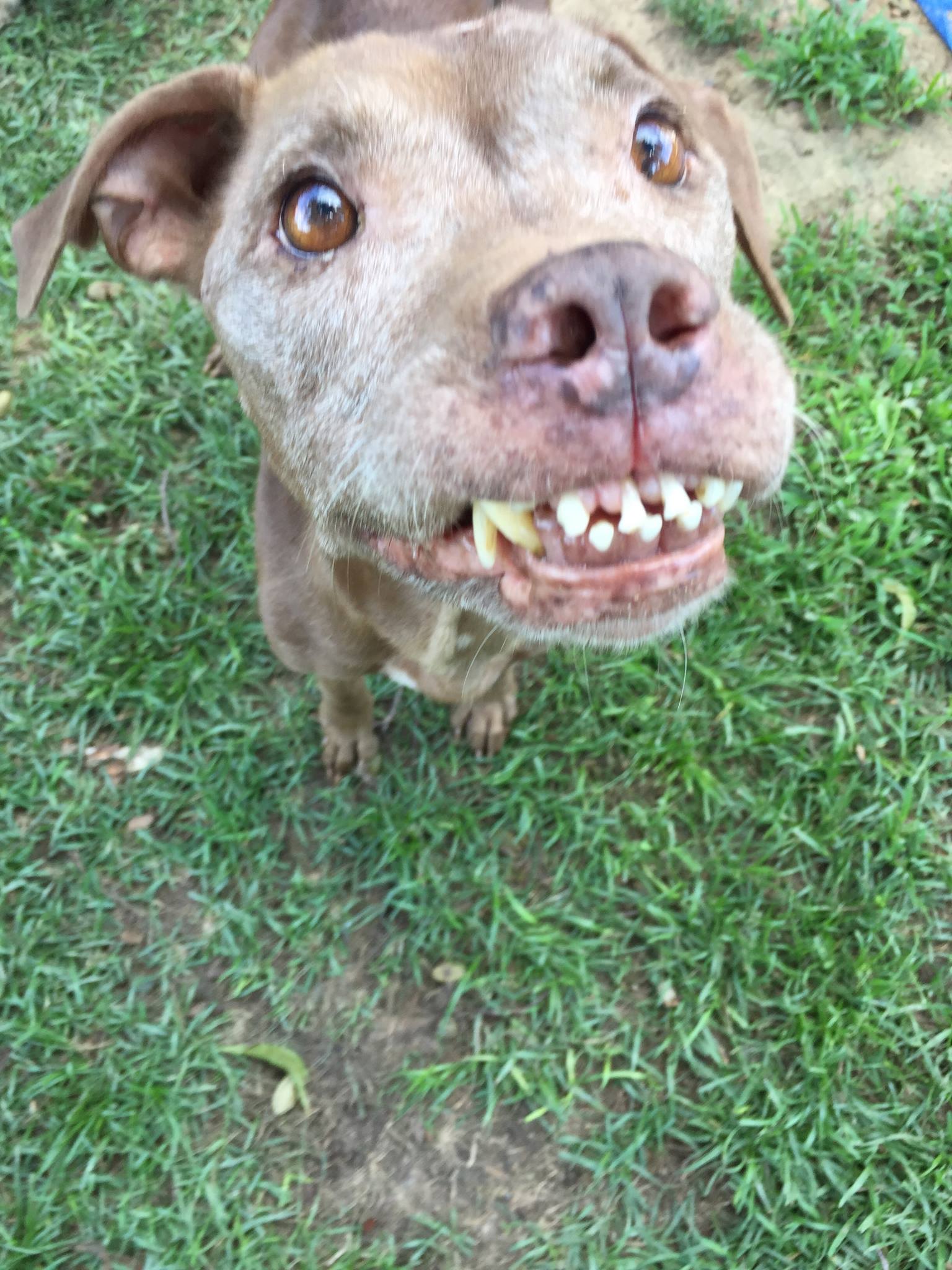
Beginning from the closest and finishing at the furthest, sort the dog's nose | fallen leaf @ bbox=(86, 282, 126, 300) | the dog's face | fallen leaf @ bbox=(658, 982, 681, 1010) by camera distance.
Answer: the dog's nose → the dog's face → fallen leaf @ bbox=(658, 982, 681, 1010) → fallen leaf @ bbox=(86, 282, 126, 300)

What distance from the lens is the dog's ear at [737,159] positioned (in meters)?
2.80

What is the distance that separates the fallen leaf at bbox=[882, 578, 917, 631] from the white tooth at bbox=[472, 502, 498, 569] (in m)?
2.91

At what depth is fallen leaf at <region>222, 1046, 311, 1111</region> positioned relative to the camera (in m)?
3.65

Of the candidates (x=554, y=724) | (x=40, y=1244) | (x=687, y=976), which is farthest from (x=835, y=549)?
(x=40, y=1244)

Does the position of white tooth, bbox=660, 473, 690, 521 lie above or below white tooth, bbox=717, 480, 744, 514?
above

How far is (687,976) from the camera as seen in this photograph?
150 inches

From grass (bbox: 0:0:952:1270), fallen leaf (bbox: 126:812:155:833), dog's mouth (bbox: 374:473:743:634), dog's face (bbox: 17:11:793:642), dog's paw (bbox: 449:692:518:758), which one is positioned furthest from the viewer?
fallen leaf (bbox: 126:812:155:833)

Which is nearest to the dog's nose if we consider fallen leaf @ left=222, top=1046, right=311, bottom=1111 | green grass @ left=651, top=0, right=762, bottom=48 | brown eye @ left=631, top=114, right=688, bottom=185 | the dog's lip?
the dog's lip

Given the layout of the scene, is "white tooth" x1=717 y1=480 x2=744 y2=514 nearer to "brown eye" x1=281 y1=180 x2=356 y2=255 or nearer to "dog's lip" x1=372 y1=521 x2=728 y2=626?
"dog's lip" x1=372 y1=521 x2=728 y2=626

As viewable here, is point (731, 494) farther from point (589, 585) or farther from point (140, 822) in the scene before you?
point (140, 822)

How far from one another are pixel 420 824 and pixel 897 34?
4.50 meters

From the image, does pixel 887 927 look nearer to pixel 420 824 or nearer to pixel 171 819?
pixel 420 824

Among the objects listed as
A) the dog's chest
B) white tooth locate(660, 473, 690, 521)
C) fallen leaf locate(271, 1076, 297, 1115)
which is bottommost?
fallen leaf locate(271, 1076, 297, 1115)

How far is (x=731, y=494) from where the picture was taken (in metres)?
1.90
